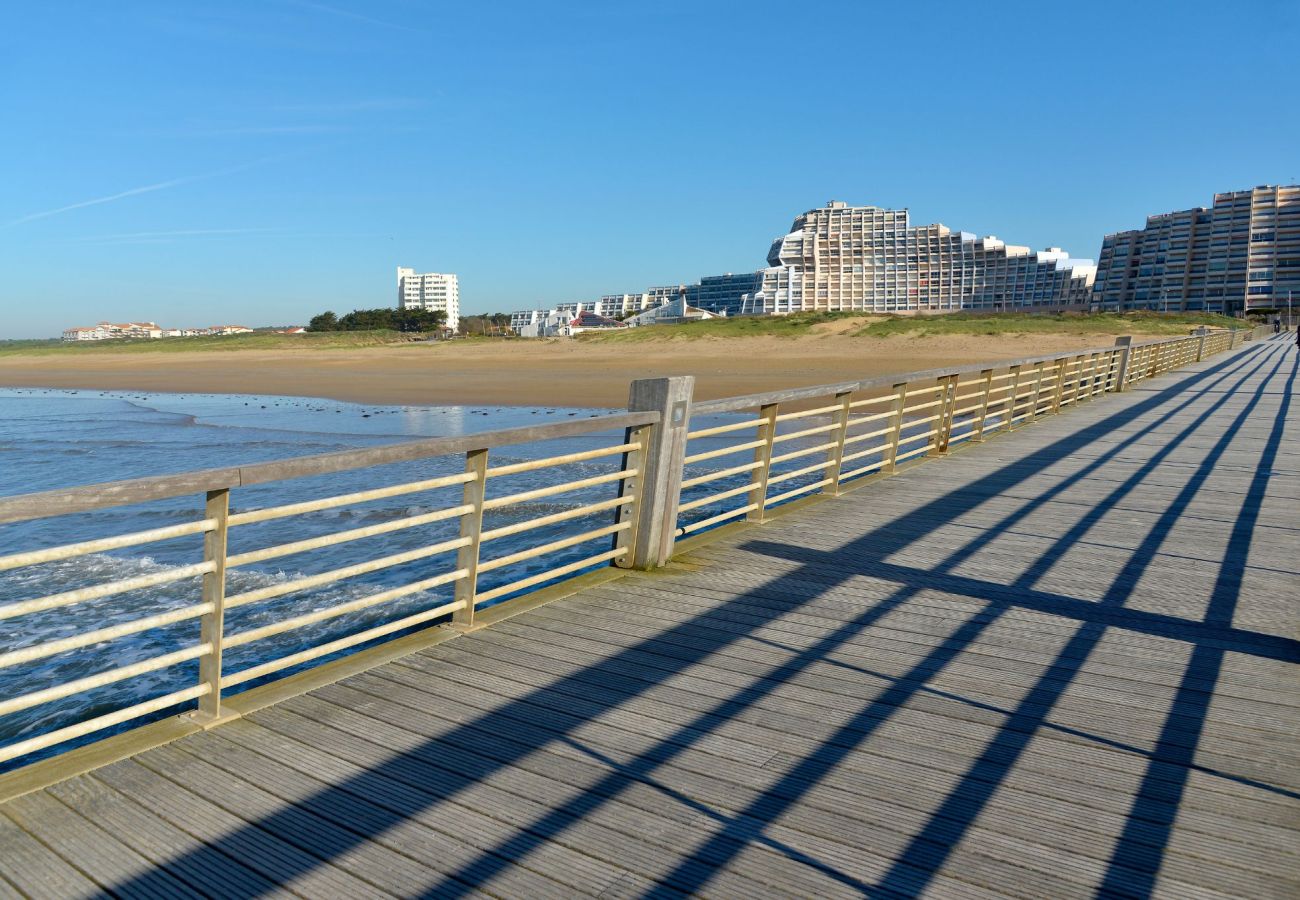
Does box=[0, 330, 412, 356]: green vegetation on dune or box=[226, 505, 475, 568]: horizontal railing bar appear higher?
box=[0, 330, 412, 356]: green vegetation on dune

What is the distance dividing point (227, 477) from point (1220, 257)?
505 ft

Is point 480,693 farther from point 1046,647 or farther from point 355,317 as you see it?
point 355,317

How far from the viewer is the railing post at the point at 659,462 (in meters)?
5.23

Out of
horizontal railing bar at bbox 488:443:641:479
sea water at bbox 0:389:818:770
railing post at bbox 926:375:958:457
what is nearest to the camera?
horizontal railing bar at bbox 488:443:641:479

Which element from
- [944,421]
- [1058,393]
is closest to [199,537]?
[944,421]

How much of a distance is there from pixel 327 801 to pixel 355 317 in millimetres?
114336

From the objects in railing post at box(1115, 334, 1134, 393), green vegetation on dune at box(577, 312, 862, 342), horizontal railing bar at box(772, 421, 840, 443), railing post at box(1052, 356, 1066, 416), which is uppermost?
green vegetation on dune at box(577, 312, 862, 342)

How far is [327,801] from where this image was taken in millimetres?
2717

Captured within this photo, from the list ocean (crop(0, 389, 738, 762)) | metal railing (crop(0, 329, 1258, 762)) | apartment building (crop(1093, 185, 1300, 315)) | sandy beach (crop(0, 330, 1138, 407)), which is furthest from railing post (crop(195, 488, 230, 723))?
apartment building (crop(1093, 185, 1300, 315))

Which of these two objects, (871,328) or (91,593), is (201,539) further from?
(871,328)

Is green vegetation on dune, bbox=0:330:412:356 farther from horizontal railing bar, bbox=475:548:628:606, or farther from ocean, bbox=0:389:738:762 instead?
horizontal railing bar, bbox=475:548:628:606

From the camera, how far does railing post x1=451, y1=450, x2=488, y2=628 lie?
4.14 meters

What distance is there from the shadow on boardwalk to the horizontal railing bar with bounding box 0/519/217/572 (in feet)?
3.06

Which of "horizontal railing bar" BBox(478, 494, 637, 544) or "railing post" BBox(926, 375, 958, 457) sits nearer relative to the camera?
"horizontal railing bar" BBox(478, 494, 637, 544)
